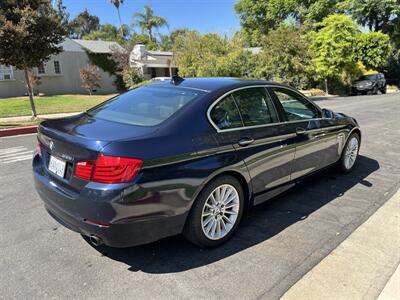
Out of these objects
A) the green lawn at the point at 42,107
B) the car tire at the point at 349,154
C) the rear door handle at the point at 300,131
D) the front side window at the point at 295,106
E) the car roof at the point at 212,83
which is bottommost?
the green lawn at the point at 42,107

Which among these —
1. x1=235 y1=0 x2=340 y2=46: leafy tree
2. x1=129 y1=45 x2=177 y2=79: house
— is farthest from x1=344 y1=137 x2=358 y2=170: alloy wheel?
x1=235 y1=0 x2=340 y2=46: leafy tree

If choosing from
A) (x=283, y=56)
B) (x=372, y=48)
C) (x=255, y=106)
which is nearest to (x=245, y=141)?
(x=255, y=106)

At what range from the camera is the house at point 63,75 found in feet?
88.8

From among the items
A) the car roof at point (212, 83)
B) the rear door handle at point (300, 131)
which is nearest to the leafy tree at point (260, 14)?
the rear door handle at point (300, 131)

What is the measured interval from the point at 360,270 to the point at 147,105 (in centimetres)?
255

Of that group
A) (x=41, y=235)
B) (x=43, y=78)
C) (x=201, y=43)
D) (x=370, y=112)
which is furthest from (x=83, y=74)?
(x=41, y=235)

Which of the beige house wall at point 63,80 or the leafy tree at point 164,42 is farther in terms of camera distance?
the leafy tree at point 164,42

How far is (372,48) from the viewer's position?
33.7 m

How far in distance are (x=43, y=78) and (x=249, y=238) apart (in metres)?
29.8

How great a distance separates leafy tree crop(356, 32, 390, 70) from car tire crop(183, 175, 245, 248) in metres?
34.8

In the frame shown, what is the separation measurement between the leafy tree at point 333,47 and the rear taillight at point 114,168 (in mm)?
26639

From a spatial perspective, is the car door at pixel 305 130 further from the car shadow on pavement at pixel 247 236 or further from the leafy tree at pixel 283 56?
the leafy tree at pixel 283 56

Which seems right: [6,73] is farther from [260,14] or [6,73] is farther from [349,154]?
[260,14]

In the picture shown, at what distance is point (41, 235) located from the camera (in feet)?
12.0
